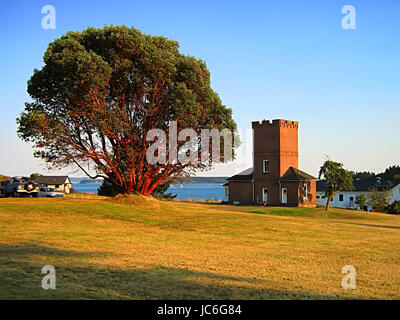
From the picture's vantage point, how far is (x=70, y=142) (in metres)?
33.6

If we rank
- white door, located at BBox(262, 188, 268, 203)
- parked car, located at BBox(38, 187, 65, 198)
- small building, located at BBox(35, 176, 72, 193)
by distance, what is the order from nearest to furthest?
parked car, located at BBox(38, 187, 65, 198)
white door, located at BBox(262, 188, 268, 203)
small building, located at BBox(35, 176, 72, 193)

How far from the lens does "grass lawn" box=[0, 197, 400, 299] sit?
1064 centimetres

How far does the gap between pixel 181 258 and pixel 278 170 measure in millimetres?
45658

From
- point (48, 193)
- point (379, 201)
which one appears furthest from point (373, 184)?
point (48, 193)

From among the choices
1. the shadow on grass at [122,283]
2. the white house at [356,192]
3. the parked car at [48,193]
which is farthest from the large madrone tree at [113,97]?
the white house at [356,192]

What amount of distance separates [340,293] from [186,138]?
25524 millimetres

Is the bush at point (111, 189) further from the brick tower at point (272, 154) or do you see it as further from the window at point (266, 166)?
the window at point (266, 166)

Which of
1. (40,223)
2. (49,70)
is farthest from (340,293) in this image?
(49,70)

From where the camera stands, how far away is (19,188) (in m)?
39.8

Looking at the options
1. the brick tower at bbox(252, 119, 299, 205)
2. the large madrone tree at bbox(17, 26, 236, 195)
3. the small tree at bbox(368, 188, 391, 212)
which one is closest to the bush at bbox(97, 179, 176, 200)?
the brick tower at bbox(252, 119, 299, 205)

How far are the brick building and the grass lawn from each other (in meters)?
29.6

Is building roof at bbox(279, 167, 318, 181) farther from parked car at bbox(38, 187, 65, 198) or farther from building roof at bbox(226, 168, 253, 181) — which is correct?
parked car at bbox(38, 187, 65, 198)

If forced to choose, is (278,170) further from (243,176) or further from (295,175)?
(243,176)

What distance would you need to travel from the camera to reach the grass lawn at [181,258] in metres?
10.6
